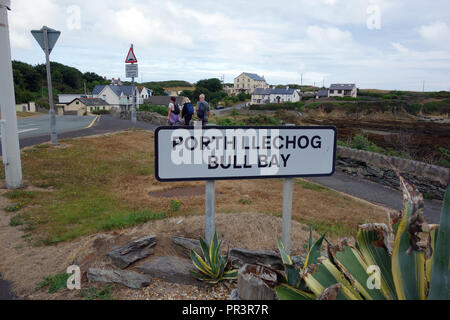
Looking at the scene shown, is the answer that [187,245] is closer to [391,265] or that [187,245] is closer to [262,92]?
[391,265]

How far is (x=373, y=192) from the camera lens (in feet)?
31.8

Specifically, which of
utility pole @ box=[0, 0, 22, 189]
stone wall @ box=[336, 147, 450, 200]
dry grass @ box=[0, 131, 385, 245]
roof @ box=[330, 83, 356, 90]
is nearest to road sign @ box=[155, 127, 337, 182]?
dry grass @ box=[0, 131, 385, 245]

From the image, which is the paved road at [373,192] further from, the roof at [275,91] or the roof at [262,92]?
the roof at [262,92]

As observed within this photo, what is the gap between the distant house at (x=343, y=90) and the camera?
94812mm

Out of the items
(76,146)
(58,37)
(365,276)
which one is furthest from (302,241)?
(58,37)

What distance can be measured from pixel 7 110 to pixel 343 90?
9905 cm

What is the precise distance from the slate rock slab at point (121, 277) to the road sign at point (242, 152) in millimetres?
920

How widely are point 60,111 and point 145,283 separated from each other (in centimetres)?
5296

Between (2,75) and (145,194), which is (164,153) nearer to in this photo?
(145,194)

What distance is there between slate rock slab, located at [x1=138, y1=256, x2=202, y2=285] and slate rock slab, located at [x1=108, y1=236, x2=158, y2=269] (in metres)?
0.15

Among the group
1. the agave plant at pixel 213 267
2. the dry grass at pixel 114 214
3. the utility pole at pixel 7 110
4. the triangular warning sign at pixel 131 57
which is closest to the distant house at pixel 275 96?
the triangular warning sign at pixel 131 57

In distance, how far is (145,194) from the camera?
6691 millimetres

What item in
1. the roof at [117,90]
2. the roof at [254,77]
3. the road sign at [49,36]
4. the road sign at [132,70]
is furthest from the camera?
the roof at [254,77]

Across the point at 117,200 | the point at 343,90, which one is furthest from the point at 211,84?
the point at 117,200
